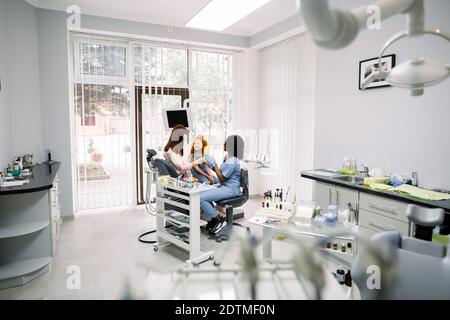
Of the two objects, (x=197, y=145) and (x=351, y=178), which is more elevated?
(x=197, y=145)

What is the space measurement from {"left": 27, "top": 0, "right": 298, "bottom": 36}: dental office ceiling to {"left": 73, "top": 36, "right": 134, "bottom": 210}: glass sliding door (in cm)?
47

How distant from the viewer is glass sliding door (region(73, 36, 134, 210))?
4.39 meters

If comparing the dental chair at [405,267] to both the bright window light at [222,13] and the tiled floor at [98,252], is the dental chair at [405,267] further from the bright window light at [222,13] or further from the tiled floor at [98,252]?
the bright window light at [222,13]

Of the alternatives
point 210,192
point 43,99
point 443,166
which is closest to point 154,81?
point 43,99

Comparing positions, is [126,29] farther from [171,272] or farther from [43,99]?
[171,272]

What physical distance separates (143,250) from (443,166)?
2927 millimetres

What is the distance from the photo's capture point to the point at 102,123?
4637 millimetres

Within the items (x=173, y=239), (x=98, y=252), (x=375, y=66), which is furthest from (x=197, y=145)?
(x=375, y=66)

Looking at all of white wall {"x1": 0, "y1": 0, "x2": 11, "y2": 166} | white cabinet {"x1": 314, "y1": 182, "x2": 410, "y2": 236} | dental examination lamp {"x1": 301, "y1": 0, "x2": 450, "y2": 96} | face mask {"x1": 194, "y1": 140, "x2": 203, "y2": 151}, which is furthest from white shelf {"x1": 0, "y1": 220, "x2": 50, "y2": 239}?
dental examination lamp {"x1": 301, "y1": 0, "x2": 450, "y2": 96}

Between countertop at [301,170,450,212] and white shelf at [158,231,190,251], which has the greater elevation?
countertop at [301,170,450,212]

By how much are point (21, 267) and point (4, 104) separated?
1.77 metres

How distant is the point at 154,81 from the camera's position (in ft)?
15.8

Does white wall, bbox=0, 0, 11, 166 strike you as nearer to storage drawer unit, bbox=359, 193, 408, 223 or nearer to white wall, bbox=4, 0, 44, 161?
white wall, bbox=4, 0, 44, 161

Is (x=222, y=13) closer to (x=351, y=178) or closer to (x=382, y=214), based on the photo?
(x=351, y=178)
